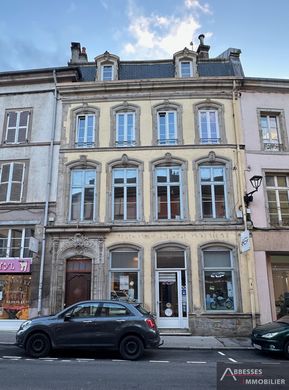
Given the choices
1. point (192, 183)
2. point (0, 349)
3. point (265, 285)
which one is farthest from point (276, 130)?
point (0, 349)

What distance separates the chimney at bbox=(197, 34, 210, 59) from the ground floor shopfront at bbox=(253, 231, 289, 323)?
34.6 feet

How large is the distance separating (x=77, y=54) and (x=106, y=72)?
362cm

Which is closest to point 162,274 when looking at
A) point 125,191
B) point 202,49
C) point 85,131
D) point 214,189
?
point 125,191

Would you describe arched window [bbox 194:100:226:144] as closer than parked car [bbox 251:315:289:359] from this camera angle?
No

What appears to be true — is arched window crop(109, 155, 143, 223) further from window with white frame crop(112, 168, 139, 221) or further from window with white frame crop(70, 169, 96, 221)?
window with white frame crop(70, 169, 96, 221)

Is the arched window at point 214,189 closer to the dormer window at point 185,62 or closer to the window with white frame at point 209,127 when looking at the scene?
the window with white frame at point 209,127

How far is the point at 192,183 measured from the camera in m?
14.2

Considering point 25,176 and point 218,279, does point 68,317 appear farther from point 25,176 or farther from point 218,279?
point 25,176

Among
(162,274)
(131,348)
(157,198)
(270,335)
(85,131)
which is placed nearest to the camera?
(131,348)

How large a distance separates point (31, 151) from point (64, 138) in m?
1.58

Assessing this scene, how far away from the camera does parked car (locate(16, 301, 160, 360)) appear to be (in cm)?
843

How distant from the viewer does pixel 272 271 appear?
13578 mm

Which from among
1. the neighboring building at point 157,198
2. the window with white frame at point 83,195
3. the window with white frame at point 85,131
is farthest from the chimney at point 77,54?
the window with white frame at point 83,195

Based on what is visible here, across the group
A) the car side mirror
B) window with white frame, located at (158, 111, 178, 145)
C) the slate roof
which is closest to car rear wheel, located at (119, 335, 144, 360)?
the car side mirror
